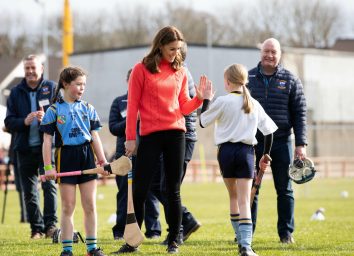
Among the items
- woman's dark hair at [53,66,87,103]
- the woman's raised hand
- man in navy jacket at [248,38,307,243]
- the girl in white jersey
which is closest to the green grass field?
man in navy jacket at [248,38,307,243]

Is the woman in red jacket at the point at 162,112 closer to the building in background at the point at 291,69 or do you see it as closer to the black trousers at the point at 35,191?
the black trousers at the point at 35,191

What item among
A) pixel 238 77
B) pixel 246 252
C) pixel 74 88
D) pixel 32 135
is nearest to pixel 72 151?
pixel 74 88

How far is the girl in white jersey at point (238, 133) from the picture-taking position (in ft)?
27.5

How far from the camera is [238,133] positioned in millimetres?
8430

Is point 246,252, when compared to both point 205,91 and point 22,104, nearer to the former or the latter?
point 205,91

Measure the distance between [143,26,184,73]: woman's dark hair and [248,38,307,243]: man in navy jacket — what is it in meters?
1.81

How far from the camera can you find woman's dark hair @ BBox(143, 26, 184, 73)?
27.7 ft

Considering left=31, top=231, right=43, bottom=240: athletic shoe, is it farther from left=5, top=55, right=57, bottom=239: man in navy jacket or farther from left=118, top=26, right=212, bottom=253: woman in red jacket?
left=118, top=26, right=212, bottom=253: woman in red jacket

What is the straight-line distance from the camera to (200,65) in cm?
5056

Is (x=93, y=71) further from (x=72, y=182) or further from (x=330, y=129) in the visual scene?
(x=72, y=182)

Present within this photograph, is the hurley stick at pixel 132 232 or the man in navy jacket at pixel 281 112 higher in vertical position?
the man in navy jacket at pixel 281 112

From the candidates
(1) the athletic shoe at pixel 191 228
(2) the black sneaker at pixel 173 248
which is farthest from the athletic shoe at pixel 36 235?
(2) the black sneaker at pixel 173 248

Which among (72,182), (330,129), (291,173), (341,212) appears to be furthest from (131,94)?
(330,129)

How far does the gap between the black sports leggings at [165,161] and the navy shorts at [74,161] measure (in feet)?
1.46
